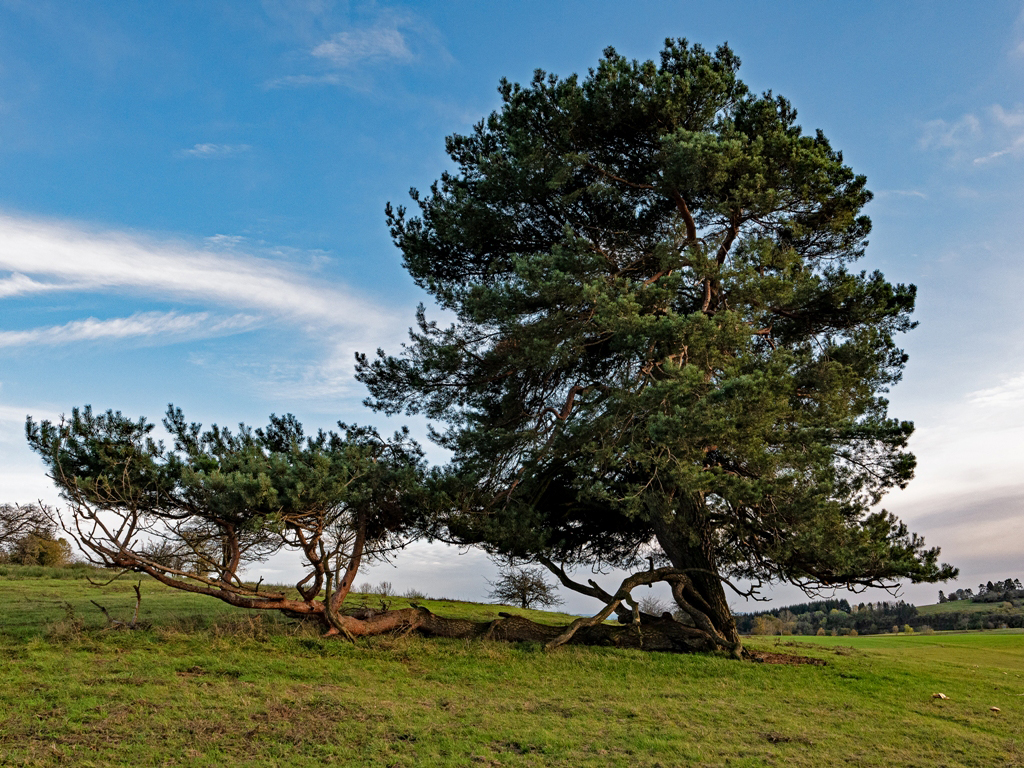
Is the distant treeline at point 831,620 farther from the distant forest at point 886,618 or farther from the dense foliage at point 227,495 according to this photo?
the dense foliage at point 227,495

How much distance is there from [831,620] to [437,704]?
44.3m

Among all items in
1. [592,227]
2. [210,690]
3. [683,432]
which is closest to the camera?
[210,690]

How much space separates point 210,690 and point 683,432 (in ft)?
28.7

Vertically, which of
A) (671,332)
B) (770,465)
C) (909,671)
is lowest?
(909,671)

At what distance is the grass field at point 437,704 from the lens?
7977 mm

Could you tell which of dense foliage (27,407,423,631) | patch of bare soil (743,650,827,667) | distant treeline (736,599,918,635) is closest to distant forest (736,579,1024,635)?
distant treeline (736,599,918,635)

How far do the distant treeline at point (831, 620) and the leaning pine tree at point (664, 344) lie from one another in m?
22.6

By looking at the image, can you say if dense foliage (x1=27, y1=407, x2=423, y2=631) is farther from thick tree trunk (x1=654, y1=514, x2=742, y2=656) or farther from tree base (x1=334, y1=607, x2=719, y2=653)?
thick tree trunk (x1=654, y1=514, x2=742, y2=656)

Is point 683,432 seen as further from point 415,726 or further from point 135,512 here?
point 135,512

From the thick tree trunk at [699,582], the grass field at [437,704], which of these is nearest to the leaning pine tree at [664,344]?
the thick tree trunk at [699,582]

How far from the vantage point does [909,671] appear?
16.8m

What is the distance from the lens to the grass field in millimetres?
7977

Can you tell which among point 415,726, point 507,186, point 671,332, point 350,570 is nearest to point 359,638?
point 350,570

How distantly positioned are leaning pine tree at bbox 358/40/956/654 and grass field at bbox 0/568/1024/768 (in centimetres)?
281
